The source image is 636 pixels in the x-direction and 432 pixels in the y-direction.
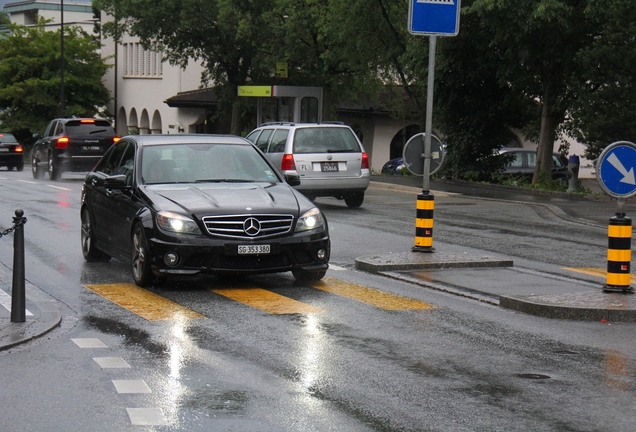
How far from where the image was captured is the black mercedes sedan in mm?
11836

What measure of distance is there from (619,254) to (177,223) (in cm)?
425

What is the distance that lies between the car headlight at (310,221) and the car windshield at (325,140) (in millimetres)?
11591

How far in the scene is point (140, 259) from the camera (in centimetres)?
1221

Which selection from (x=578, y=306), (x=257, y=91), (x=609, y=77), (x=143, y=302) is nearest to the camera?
(x=578, y=306)

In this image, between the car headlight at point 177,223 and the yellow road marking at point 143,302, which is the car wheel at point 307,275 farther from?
the yellow road marking at point 143,302

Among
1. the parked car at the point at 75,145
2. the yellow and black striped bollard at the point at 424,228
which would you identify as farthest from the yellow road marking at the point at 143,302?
the parked car at the point at 75,145

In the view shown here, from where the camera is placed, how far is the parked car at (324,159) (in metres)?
23.8

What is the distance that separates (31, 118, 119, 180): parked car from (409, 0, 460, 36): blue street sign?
2236 centimetres

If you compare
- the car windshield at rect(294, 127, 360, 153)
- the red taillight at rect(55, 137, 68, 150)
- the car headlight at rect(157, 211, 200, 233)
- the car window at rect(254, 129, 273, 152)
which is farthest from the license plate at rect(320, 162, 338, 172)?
the red taillight at rect(55, 137, 68, 150)

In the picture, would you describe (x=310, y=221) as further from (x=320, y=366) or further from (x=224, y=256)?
(x=320, y=366)

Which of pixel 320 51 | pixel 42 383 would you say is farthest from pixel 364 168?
pixel 320 51

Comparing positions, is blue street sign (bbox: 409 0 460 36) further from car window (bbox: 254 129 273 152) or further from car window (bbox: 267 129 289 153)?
car window (bbox: 254 129 273 152)

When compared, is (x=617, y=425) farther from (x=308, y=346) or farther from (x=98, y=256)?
(x=98, y=256)

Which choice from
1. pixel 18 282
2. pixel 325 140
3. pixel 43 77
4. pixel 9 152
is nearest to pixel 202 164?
pixel 18 282
